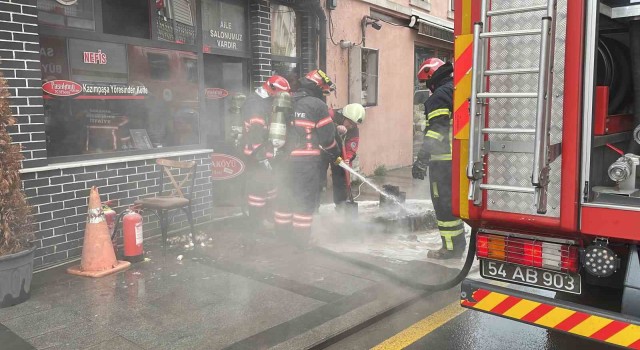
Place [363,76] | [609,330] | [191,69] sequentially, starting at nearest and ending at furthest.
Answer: [609,330] → [191,69] → [363,76]

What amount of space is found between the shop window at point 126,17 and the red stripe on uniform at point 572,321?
5222mm

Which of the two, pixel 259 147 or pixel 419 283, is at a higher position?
pixel 259 147

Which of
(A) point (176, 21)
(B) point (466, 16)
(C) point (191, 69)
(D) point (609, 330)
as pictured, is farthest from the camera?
(C) point (191, 69)

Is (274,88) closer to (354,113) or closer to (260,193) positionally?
(260,193)

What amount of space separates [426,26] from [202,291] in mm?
9601

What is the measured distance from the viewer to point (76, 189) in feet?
18.4

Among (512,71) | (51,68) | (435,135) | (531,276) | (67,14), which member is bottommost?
(531,276)

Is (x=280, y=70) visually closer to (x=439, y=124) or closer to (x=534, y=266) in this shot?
(x=439, y=124)

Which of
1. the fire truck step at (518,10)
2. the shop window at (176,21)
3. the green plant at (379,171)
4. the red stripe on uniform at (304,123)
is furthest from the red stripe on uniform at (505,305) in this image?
the green plant at (379,171)

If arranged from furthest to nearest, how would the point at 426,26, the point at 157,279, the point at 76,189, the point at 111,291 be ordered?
the point at 426,26 → the point at 76,189 → the point at 157,279 → the point at 111,291

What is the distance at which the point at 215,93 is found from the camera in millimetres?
7934

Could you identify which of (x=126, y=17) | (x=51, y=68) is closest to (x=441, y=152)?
(x=126, y=17)

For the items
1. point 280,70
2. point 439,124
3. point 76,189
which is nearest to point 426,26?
point 280,70

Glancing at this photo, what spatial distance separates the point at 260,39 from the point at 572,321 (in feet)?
20.2
